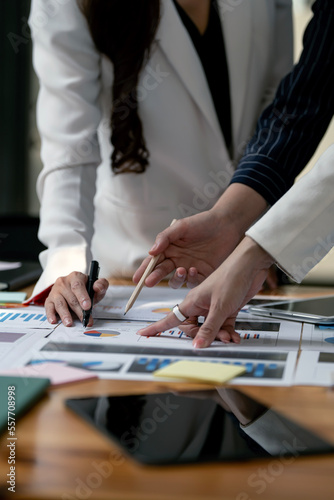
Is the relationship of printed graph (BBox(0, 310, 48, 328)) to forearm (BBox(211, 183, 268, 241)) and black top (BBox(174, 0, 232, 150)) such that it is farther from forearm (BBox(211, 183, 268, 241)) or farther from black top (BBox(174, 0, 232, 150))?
black top (BBox(174, 0, 232, 150))

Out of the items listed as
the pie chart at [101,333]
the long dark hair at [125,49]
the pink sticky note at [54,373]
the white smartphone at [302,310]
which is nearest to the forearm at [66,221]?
the long dark hair at [125,49]

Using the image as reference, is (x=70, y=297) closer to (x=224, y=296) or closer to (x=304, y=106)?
(x=224, y=296)

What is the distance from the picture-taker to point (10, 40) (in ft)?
11.5

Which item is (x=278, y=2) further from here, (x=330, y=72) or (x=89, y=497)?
(x=89, y=497)

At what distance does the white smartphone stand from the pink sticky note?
1.56ft

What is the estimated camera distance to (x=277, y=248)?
1.02 meters

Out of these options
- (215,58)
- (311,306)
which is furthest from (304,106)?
(311,306)

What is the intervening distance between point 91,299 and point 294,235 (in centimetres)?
37

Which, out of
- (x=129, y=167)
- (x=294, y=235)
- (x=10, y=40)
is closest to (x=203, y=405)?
(x=294, y=235)

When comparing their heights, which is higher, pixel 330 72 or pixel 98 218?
pixel 330 72

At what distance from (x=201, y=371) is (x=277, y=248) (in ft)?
1.01

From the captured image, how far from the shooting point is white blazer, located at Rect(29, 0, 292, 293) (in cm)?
148

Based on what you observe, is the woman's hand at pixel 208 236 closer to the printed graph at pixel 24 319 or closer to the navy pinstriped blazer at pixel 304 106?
the navy pinstriped blazer at pixel 304 106

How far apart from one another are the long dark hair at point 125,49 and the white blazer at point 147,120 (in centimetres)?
3
